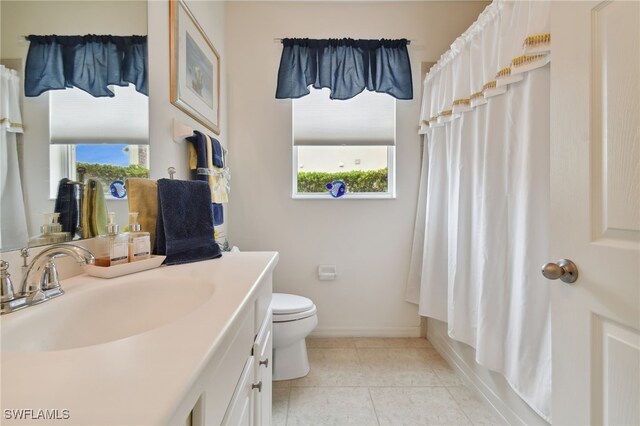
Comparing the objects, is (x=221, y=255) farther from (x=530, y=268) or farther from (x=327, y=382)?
(x=530, y=268)

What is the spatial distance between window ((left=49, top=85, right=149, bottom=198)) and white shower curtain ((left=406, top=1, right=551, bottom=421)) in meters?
1.52

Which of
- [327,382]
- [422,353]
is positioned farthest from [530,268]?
[327,382]

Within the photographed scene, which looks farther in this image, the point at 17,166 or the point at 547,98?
the point at 547,98

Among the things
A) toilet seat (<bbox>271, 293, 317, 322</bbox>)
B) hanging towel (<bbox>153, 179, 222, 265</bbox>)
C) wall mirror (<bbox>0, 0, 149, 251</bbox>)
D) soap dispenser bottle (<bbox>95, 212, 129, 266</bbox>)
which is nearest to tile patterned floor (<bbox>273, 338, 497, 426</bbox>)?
toilet seat (<bbox>271, 293, 317, 322</bbox>)

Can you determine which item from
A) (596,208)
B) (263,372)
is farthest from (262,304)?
(596,208)

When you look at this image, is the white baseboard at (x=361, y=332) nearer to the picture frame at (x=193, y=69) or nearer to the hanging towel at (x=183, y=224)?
the hanging towel at (x=183, y=224)

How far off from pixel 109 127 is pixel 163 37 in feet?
2.01

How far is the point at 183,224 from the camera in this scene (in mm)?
1010

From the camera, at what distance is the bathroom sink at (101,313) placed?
1.72ft

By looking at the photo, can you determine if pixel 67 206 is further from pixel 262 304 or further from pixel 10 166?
pixel 262 304

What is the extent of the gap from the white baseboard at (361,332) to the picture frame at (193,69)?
5.45 feet

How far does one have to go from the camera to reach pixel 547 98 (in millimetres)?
1062

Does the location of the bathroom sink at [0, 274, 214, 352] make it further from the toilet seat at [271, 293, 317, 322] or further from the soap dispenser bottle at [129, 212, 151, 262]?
the toilet seat at [271, 293, 317, 322]

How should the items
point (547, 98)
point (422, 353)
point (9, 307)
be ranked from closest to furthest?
point (9, 307)
point (547, 98)
point (422, 353)
